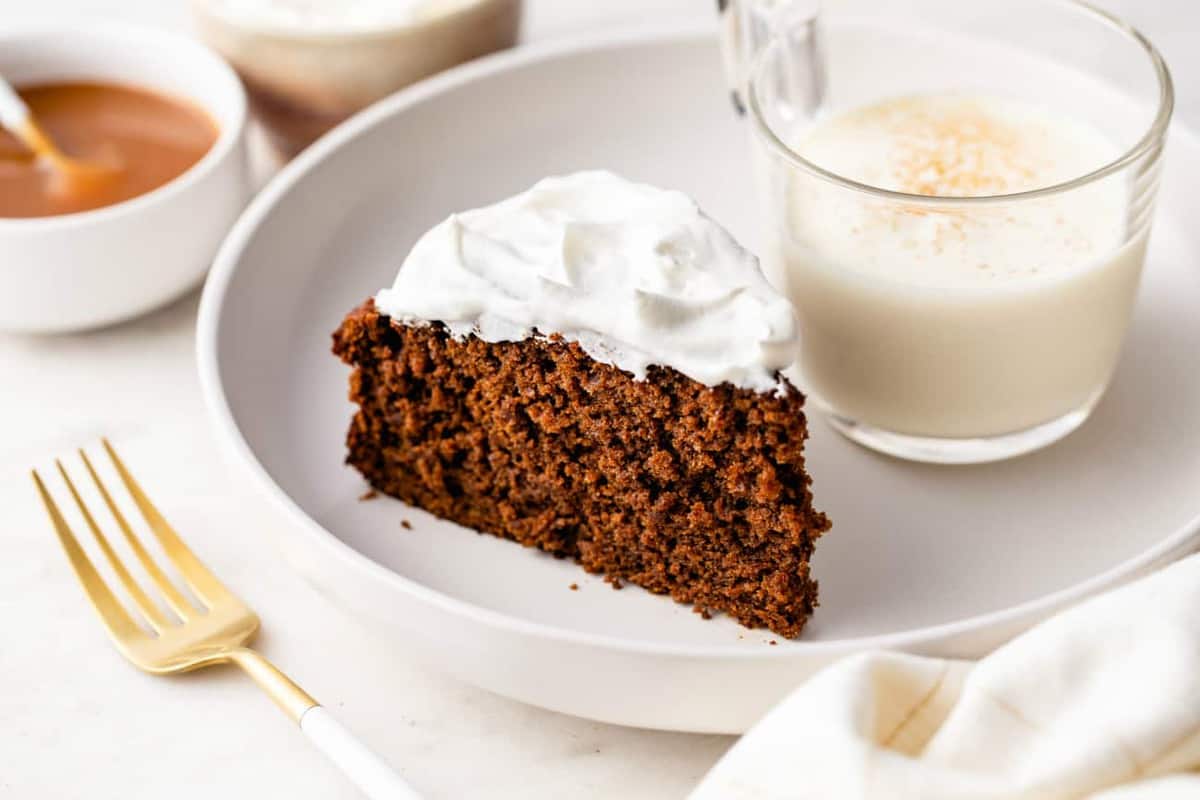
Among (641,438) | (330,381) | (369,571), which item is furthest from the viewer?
(330,381)

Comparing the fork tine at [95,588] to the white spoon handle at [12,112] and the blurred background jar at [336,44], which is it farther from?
the blurred background jar at [336,44]

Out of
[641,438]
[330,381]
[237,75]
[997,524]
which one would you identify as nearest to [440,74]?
[237,75]

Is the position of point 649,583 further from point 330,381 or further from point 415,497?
point 330,381

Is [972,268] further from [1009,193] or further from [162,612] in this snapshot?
[162,612]

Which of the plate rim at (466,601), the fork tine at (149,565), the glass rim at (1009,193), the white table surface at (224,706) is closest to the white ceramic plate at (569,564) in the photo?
the plate rim at (466,601)

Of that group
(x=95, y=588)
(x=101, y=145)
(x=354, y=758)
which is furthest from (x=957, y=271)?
(x=101, y=145)

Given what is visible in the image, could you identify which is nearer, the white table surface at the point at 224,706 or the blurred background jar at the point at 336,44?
the white table surface at the point at 224,706
